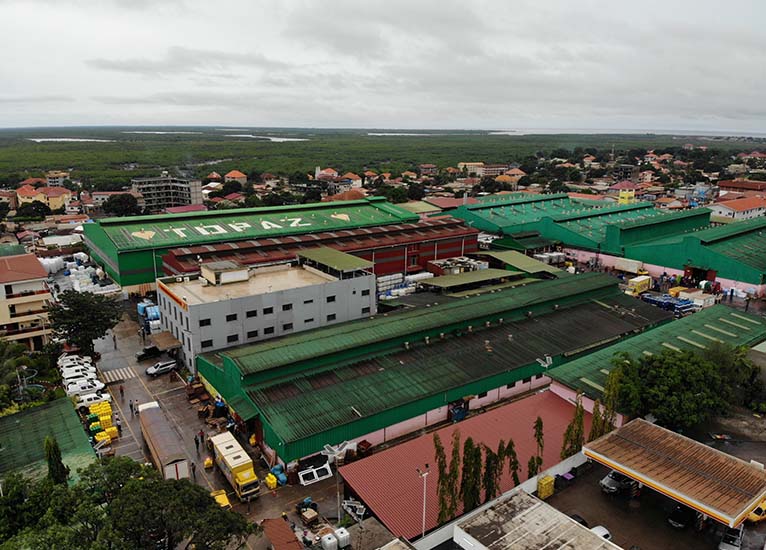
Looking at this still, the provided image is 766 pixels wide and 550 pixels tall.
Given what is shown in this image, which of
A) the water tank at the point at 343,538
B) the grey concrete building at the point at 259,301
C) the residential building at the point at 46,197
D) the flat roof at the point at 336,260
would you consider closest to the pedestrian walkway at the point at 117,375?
the grey concrete building at the point at 259,301

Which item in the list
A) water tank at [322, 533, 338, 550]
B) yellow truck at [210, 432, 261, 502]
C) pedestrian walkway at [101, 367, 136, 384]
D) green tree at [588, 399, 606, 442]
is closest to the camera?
water tank at [322, 533, 338, 550]

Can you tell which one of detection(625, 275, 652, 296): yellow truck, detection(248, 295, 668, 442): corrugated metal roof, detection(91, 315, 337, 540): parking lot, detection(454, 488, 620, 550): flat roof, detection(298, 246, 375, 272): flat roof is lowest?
detection(91, 315, 337, 540): parking lot

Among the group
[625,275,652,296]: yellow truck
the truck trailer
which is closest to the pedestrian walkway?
the truck trailer

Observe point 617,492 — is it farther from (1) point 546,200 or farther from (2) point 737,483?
(1) point 546,200

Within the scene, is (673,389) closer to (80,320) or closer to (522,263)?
(522,263)

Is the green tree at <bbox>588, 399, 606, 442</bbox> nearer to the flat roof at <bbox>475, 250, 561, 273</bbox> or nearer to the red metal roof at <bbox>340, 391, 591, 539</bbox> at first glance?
the red metal roof at <bbox>340, 391, 591, 539</bbox>

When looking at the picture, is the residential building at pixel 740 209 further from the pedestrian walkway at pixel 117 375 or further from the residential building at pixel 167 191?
the residential building at pixel 167 191

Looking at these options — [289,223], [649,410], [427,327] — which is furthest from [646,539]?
[289,223]
